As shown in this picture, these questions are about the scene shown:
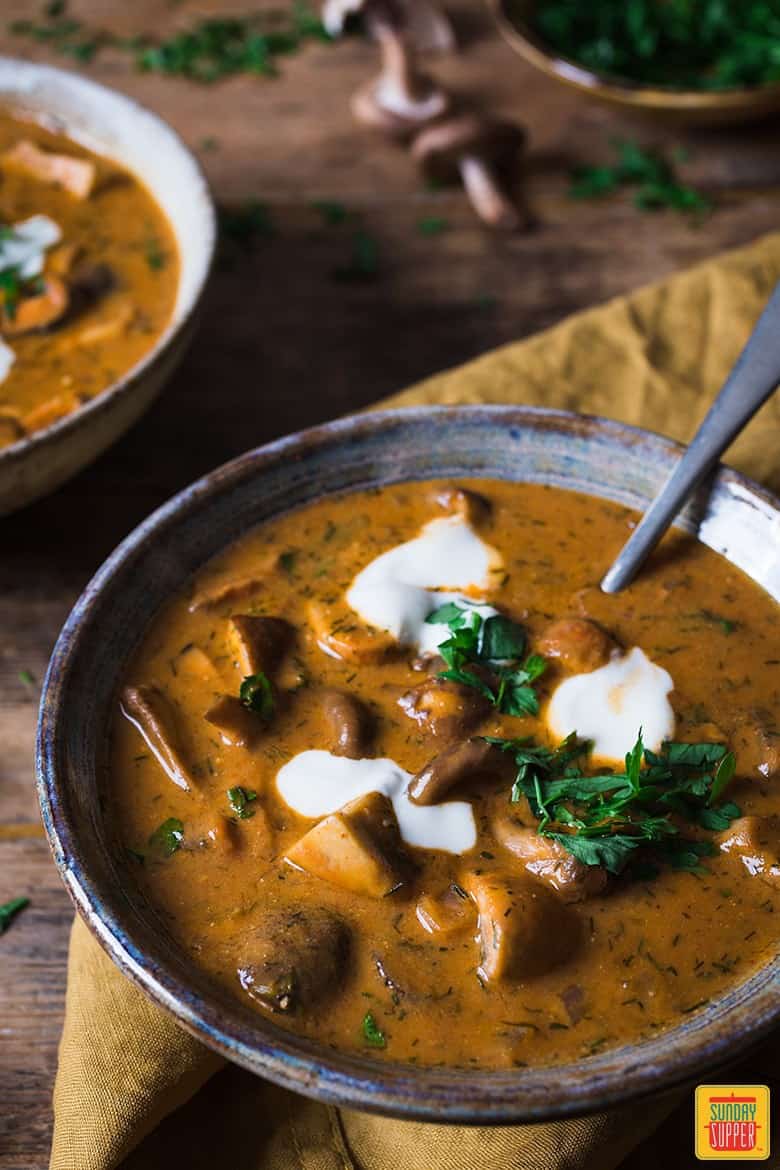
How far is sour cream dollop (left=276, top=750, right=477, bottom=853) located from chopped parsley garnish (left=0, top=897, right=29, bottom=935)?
0.73 metres

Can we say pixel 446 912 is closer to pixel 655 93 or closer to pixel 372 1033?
pixel 372 1033

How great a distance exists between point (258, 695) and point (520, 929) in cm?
68

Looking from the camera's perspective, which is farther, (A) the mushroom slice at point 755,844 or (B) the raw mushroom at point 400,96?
(B) the raw mushroom at point 400,96

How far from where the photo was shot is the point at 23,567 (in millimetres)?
3342

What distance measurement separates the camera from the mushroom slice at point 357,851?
2.23 metres

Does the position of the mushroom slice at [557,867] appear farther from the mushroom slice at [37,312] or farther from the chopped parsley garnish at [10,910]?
the mushroom slice at [37,312]

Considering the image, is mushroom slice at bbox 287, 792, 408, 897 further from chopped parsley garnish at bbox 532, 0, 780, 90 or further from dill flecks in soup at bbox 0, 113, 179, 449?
chopped parsley garnish at bbox 532, 0, 780, 90

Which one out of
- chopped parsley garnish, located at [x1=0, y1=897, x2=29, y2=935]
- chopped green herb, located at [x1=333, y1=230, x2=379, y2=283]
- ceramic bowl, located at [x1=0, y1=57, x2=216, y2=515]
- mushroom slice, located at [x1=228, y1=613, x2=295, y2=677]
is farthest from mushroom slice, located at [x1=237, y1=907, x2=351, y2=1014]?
chopped green herb, located at [x1=333, y1=230, x2=379, y2=283]

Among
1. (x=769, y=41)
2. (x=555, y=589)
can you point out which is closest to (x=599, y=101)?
(x=769, y=41)

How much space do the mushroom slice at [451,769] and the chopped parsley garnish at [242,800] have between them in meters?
0.28

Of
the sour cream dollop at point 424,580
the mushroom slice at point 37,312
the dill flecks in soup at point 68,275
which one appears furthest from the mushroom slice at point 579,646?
the mushroom slice at point 37,312

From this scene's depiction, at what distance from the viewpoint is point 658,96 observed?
4.06 meters

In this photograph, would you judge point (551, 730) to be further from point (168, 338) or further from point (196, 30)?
point (196, 30)

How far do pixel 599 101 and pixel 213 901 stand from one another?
2.98m
